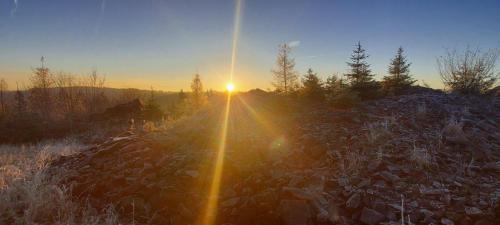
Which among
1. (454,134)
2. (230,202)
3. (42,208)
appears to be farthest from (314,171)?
(42,208)

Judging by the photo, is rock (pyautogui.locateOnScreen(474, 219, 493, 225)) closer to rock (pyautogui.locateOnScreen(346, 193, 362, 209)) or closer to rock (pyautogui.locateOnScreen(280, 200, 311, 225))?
rock (pyautogui.locateOnScreen(346, 193, 362, 209))

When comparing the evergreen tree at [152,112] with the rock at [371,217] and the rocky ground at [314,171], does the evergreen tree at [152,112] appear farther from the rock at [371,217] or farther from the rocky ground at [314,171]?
the rock at [371,217]

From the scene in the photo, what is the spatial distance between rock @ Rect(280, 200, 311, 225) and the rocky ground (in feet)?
0.05

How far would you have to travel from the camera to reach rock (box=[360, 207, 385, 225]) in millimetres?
3986

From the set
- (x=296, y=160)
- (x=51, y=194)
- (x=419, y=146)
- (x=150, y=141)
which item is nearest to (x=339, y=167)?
(x=296, y=160)

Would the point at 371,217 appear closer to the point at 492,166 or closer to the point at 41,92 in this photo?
the point at 492,166

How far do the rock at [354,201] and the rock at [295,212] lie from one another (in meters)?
0.58

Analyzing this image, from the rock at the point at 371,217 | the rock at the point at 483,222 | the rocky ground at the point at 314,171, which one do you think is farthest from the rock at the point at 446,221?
the rock at the point at 371,217

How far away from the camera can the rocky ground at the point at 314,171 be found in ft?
14.0

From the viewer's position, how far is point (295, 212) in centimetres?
421

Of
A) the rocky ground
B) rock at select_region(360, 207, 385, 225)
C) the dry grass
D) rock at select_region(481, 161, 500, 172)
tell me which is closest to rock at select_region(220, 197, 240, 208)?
the rocky ground

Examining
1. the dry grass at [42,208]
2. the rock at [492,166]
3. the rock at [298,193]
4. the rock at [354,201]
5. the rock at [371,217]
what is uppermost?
the rock at [492,166]

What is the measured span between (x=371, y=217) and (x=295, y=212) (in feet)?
3.12

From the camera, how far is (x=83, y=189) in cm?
556
